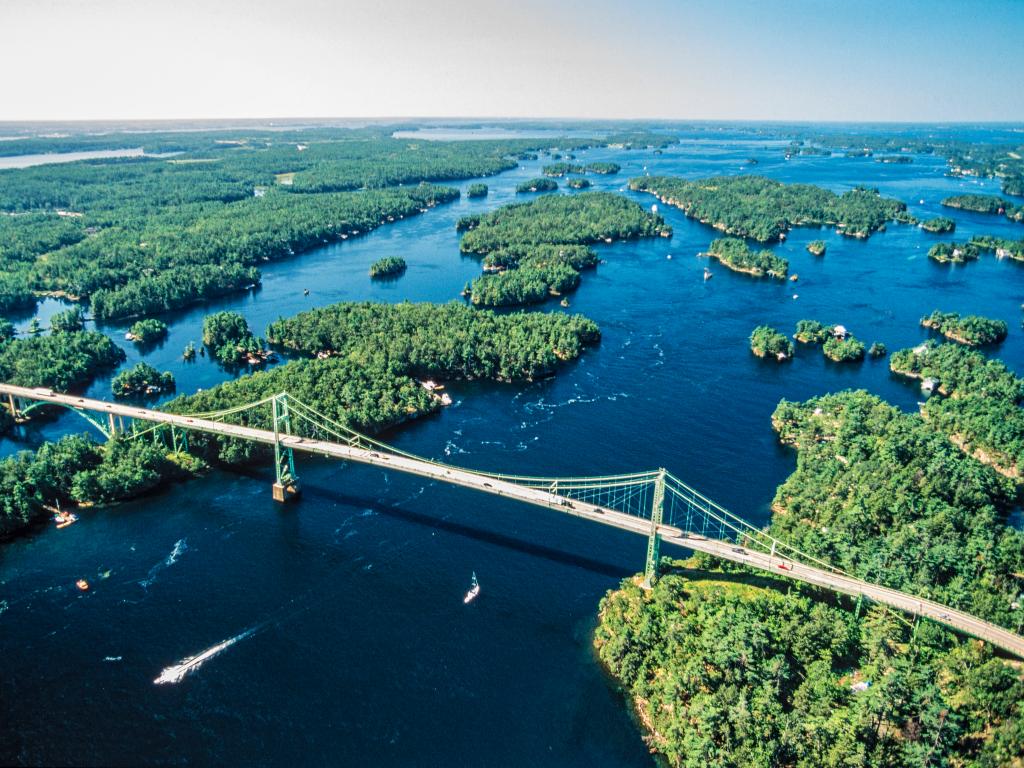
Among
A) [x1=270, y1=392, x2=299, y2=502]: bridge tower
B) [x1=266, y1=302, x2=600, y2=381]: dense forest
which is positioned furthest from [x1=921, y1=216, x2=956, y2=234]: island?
[x1=270, y1=392, x2=299, y2=502]: bridge tower

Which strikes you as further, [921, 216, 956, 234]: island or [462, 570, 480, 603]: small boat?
[921, 216, 956, 234]: island

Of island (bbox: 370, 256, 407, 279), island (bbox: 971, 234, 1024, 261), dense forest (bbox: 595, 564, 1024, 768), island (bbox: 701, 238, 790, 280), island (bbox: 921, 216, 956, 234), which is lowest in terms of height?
dense forest (bbox: 595, 564, 1024, 768)

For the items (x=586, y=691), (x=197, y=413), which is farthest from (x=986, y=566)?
(x=197, y=413)

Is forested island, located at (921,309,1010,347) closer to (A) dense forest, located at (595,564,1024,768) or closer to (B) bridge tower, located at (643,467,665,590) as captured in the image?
(A) dense forest, located at (595,564,1024,768)

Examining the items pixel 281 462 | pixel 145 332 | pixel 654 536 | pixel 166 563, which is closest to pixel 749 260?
pixel 654 536

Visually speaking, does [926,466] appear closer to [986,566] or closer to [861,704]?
[986,566]


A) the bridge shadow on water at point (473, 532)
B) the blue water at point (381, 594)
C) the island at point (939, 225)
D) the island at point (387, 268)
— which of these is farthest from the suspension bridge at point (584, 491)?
the island at point (939, 225)

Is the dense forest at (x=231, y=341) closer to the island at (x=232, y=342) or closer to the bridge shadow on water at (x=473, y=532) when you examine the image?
the island at (x=232, y=342)
